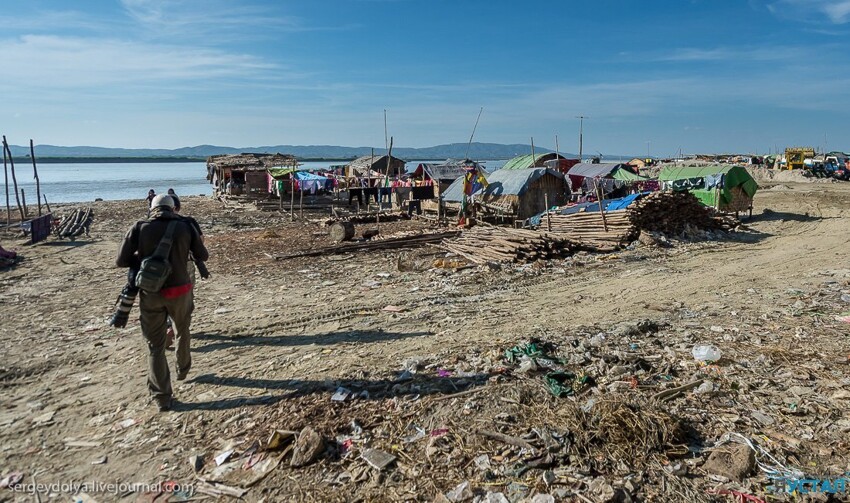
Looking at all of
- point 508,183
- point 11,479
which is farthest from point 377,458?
point 508,183

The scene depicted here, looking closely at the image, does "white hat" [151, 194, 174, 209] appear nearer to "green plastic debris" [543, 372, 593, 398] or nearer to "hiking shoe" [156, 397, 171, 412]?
"hiking shoe" [156, 397, 171, 412]

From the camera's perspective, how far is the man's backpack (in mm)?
4984

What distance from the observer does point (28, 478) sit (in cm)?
418

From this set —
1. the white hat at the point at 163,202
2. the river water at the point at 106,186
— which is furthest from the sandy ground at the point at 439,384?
the river water at the point at 106,186

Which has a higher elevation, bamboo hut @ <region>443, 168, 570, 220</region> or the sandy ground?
bamboo hut @ <region>443, 168, 570, 220</region>

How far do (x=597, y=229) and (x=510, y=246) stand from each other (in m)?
3.91

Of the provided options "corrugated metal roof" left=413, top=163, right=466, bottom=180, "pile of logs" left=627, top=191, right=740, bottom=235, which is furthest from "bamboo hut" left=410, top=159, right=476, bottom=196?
"pile of logs" left=627, top=191, right=740, bottom=235

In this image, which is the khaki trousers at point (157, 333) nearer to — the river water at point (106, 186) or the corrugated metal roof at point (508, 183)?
the corrugated metal roof at point (508, 183)

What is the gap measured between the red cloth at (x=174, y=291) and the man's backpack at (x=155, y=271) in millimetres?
106

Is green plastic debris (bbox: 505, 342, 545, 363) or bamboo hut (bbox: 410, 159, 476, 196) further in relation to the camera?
bamboo hut (bbox: 410, 159, 476, 196)

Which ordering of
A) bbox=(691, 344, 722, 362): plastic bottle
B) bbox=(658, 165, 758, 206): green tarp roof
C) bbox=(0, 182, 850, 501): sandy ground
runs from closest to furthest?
bbox=(0, 182, 850, 501): sandy ground → bbox=(691, 344, 722, 362): plastic bottle → bbox=(658, 165, 758, 206): green tarp roof

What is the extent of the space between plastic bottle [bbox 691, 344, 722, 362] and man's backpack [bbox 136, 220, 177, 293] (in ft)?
18.4

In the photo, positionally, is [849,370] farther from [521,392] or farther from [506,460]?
[506,460]

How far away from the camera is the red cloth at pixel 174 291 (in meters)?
5.16
